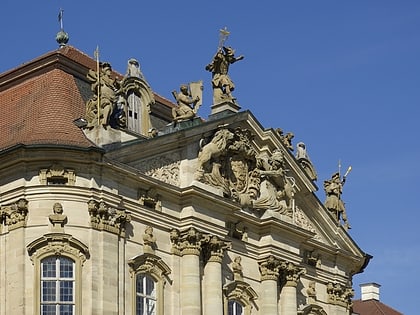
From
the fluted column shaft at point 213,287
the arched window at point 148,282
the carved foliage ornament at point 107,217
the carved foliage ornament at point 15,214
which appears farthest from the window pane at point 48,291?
the fluted column shaft at point 213,287

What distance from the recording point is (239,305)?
48.0m

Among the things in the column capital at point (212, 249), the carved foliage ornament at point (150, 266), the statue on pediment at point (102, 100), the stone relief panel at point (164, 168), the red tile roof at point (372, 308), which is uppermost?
the statue on pediment at point (102, 100)

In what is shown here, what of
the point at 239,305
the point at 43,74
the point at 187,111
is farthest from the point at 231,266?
the point at 43,74

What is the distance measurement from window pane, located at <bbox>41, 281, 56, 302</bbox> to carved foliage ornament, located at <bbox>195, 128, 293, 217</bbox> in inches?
276

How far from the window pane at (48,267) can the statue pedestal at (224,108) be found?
9.57 m

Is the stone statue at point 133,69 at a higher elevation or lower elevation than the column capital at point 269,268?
higher

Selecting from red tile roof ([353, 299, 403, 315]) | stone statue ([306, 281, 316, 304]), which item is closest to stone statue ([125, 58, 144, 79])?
stone statue ([306, 281, 316, 304])

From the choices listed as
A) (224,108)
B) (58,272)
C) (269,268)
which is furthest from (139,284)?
(224,108)

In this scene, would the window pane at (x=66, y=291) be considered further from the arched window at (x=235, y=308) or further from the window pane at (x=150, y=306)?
the arched window at (x=235, y=308)

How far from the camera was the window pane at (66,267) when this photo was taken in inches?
1652

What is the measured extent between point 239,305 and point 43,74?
10357mm

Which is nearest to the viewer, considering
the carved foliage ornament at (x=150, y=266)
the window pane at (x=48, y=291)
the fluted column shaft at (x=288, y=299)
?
the window pane at (x=48, y=291)

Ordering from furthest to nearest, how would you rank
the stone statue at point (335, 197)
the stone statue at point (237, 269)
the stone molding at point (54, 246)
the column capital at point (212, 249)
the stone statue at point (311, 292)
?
the stone statue at point (335, 197)
the stone statue at point (311, 292)
the stone statue at point (237, 269)
the column capital at point (212, 249)
the stone molding at point (54, 246)

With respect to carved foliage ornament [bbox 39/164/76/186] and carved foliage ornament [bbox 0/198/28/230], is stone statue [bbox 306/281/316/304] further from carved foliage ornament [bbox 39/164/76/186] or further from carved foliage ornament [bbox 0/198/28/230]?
carved foliage ornament [bbox 0/198/28/230]
